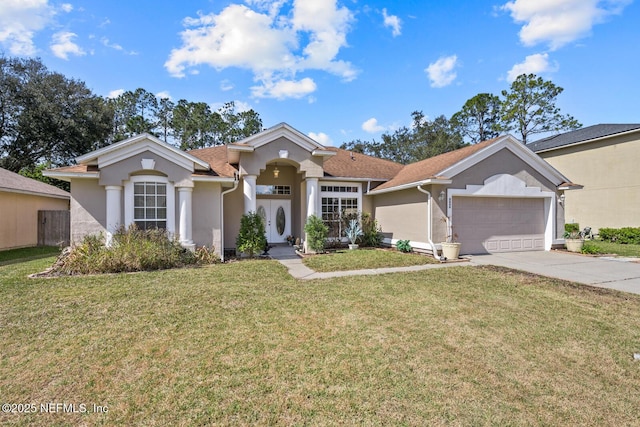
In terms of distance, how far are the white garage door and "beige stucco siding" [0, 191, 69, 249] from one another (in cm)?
1944

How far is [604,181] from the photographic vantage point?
18984 millimetres

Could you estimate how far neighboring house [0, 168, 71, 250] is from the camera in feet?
45.2

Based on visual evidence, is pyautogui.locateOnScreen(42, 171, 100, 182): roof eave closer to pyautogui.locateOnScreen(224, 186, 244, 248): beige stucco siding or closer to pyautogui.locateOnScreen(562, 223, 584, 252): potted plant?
pyautogui.locateOnScreen(224, 186, 244, 248): beige stucco siding

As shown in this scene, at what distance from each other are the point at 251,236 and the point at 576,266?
35.6 feet

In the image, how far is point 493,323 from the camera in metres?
5.07

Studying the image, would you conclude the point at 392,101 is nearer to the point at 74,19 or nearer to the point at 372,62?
the point at 372,62

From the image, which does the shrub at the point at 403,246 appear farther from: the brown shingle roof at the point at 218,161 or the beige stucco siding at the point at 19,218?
the beige stucco siding at the point at 19,218

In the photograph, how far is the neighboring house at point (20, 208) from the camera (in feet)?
45.2

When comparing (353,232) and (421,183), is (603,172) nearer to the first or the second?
(421,183)

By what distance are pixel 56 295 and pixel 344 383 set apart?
6.65 meters

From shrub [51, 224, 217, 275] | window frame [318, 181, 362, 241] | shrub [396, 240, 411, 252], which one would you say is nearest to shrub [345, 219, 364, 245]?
window frame [318, 181, 362, 241]

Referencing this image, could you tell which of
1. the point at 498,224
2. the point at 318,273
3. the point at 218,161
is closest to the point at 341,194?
the point at 218,161

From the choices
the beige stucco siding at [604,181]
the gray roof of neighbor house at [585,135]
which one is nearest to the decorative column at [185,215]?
the beige stucco siding at [604,181]

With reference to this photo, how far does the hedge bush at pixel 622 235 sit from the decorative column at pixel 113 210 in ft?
79.4
